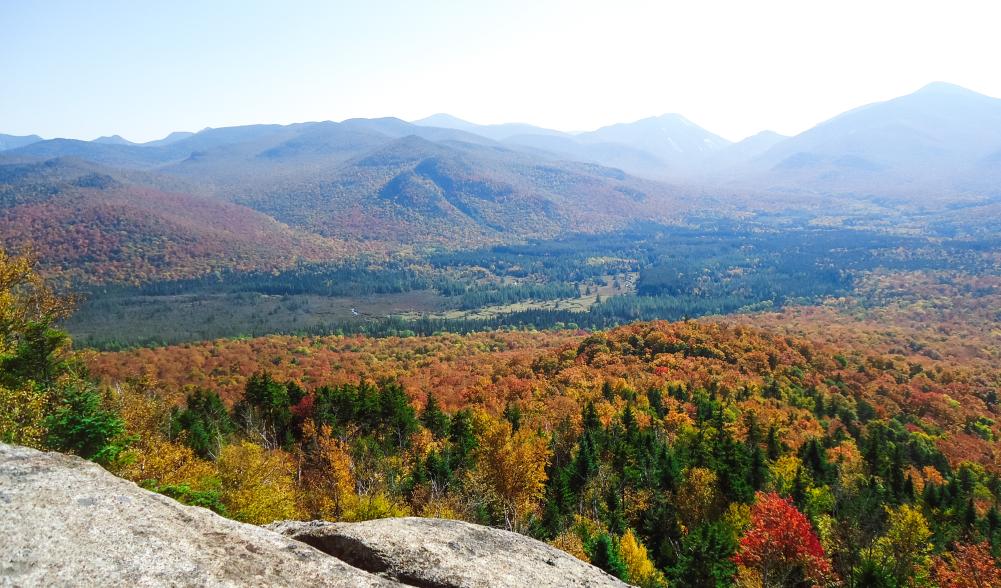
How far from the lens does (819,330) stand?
543ft

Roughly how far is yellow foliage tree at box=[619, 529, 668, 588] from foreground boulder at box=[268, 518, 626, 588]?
25430 mm

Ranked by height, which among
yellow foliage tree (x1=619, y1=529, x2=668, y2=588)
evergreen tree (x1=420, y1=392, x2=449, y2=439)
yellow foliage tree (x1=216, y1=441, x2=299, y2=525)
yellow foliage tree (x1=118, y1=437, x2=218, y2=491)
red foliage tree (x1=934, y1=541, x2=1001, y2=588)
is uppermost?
yellow foliage tree (x1=118, y1=437, x2=218, y2=491)

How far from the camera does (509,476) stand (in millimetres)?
43125

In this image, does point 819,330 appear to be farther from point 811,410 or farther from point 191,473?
point 191,473

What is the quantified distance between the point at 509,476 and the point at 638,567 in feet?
39.2

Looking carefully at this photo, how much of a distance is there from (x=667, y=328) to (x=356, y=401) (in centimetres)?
8060

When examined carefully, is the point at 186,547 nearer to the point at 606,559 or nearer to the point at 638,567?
the point at 606,559

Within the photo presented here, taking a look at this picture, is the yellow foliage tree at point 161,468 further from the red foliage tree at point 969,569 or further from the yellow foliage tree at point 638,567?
the red foliage tree at point 969,569

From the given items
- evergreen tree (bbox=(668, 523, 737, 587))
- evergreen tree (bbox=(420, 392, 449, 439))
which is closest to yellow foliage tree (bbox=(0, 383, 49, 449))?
evergreen tree (bbox=(668, 523, 737, 587))

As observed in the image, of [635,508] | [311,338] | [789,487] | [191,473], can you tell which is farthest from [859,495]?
[311,338]

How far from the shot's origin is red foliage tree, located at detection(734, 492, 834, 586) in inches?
1368

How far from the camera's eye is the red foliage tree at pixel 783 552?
34.8 metres

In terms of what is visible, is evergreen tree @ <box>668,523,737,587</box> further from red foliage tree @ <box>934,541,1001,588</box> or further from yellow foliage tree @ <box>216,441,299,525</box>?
yellow foliage tree @ <box>216,441,299,525</box>

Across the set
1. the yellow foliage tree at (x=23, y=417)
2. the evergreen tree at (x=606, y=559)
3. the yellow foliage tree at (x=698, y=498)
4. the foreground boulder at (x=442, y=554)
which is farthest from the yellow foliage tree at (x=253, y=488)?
the yellow foliage tree at (x=698, y=498)
